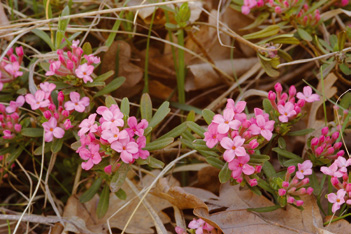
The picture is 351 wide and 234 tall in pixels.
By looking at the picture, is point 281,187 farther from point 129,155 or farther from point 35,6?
point 35,6

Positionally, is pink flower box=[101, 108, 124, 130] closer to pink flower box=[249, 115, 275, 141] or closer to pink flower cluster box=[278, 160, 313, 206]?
pink flower box=[249, 115, 275, 141]

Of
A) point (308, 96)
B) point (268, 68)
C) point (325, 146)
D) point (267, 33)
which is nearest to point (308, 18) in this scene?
point (267, 33)

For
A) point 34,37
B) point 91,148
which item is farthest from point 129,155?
point 34,37

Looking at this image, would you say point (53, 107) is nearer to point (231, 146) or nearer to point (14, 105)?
point (14, 105)

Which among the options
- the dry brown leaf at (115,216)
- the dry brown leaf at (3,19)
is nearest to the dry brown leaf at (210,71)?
the dry brown leaf at (115,216)

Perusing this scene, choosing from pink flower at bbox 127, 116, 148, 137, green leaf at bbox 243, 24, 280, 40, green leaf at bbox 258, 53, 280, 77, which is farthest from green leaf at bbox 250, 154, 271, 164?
green leaf at bbox 243, 24, 280, 40

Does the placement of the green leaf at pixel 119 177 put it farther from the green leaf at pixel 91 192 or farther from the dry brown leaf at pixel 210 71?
the dry brown leaf at pixel 210 71
